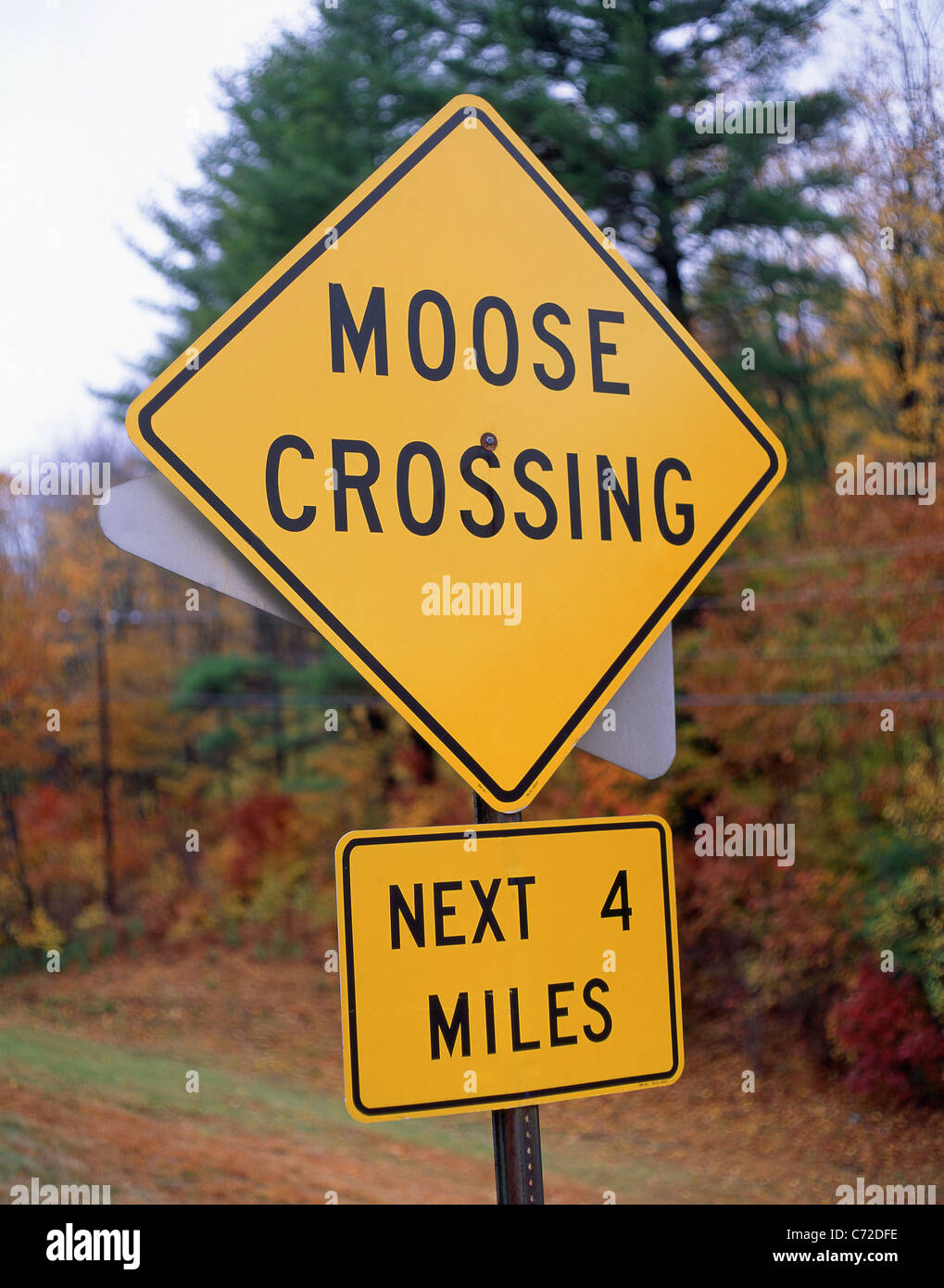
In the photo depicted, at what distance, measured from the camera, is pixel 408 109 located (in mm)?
15906

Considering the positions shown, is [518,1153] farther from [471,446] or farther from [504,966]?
[471,446]

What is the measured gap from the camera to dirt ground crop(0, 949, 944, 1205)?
37.3 feet

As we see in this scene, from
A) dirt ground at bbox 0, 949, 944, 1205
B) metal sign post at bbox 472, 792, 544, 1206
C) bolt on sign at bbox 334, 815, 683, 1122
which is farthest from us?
dirt ground at bbox 0, 949, 944, 1205

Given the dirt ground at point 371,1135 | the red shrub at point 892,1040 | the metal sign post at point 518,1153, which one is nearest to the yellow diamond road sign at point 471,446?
the metal sign post at point 518,1153

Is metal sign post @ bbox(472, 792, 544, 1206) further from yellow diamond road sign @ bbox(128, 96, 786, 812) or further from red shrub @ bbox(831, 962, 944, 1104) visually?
red shrub @ bbox(831, 962, 944, 1104)

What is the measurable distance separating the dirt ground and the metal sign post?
9.54 meters

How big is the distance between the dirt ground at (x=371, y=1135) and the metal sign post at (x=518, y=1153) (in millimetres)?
9539

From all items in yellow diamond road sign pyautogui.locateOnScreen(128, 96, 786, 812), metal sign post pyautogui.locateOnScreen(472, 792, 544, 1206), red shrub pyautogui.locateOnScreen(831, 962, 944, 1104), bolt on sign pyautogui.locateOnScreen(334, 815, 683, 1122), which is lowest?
red shrub pyautogui.locateOnScreen(831, 962, 944, 1104)

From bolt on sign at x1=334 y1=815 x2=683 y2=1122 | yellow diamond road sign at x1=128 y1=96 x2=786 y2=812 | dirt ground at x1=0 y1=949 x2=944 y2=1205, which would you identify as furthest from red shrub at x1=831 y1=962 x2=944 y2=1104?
yellow diamond road sign at x1=128 y1=96 x2=786 y2=812

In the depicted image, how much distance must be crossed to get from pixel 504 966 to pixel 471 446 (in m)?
1.03

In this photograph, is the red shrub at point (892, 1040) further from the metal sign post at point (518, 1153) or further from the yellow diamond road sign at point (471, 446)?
the yellow diamond road sign at point (471, 446)

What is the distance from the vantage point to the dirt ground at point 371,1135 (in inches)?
448

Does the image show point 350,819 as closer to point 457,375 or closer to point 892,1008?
point 892,1008

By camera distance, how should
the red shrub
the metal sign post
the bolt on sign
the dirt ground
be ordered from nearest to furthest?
the bolt on sign
the metal sign post
the dirt ground
the red shrub
